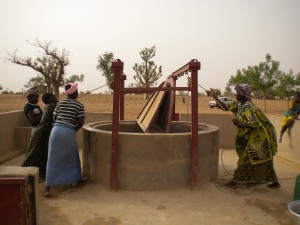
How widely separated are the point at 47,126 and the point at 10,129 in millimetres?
2605

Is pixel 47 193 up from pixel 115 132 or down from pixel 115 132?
down

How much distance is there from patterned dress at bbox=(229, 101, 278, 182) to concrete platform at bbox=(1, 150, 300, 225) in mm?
244

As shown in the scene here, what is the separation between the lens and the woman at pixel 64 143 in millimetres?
4598

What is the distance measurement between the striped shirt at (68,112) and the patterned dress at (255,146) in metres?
2.55

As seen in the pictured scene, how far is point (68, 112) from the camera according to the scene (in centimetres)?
468

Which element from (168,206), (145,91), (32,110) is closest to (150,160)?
(168,206)

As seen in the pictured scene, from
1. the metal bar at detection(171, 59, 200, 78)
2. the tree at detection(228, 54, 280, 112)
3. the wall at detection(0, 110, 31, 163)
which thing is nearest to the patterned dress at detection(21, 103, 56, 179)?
the wall at detection(0, 110, 31, 163)

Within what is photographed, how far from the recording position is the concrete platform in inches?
147

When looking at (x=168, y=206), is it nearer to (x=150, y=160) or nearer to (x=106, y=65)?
(x=150, y=160)

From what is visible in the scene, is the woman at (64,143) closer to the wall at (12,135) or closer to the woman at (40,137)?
the woman at (40,137)

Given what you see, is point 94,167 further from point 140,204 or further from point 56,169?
point 140,204

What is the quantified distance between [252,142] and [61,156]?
2.94 m

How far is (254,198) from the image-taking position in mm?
4523

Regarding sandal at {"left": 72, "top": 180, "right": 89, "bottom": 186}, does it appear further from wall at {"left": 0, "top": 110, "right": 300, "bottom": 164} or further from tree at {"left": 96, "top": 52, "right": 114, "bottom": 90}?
tree at {"left": 96, "top": 52, "right": 114, "bottom": 90}
